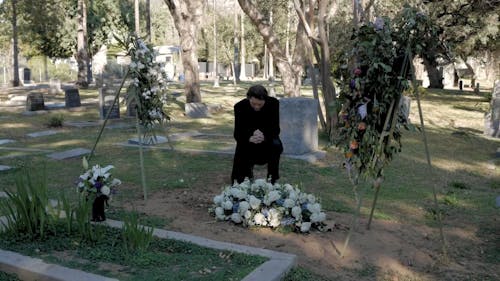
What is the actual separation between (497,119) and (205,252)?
440 inches

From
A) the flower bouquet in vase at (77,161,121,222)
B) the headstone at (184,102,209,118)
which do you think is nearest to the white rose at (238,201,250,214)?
the flower bouquet in vase at (77,161,121,222)

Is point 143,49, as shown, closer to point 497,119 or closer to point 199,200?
point 199,200

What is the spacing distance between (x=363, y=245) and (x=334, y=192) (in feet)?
7.24

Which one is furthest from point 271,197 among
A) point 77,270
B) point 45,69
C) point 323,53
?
point 45,69

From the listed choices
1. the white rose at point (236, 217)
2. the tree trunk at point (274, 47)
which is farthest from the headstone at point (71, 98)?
the white rose at point (236, 217)

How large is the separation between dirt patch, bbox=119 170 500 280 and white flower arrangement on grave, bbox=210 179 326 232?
9 cm

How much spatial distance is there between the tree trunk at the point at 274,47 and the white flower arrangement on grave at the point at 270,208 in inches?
308

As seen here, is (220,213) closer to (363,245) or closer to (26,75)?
(363,245)

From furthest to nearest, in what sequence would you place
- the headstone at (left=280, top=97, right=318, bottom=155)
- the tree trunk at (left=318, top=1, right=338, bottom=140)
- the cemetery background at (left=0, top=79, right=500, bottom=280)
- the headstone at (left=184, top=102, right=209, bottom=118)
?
the headstone at (left=184, top=102, right=209, bottom=118) → the tree trunk at (left=318, top=1, right=338, bottom=140) → the headstone at (left=280, top=97, right=318, bottom=155) → the cemetery background at (left=0, top=79, right=500, bottom=280)

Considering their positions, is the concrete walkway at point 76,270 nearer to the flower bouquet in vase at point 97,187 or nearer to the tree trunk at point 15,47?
the flower bouquet in vase at point 97,187

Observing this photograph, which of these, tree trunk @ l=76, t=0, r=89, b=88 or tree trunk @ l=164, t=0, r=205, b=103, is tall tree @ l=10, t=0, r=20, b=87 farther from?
tree trunk @ l=164, t=0, r=205, b=103

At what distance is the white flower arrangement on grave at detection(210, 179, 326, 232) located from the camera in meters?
4.89

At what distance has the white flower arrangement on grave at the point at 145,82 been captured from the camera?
6.33m

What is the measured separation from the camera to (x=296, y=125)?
948 centimetres
